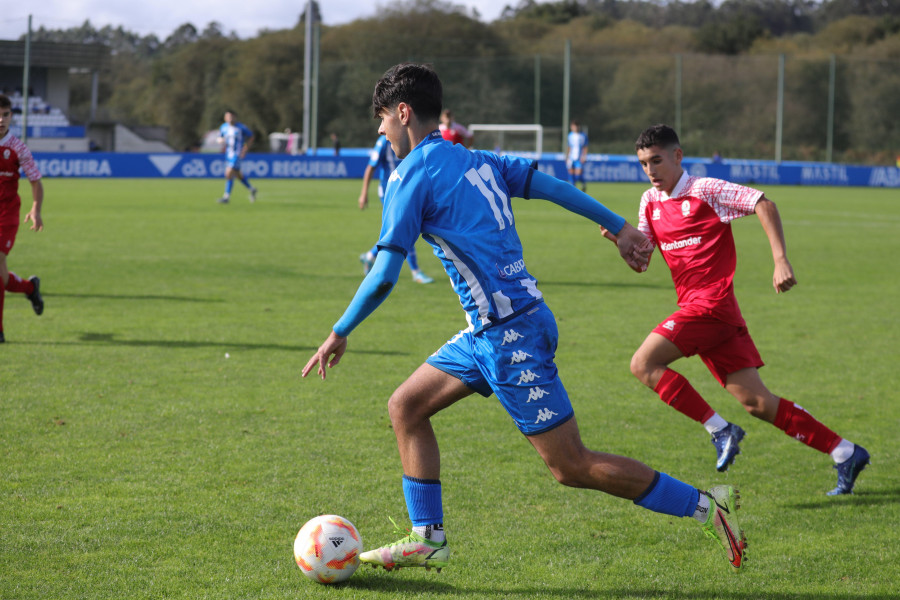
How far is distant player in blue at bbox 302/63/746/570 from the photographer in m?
3.41

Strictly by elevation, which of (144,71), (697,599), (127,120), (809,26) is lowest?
(697,599)

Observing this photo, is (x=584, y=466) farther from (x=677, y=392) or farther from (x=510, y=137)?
(x=510, y=137)

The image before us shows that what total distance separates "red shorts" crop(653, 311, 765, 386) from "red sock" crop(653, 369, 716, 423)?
153 millimetres

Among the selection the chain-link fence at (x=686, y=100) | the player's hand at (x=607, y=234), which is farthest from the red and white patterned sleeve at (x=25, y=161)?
the chain-link fence at (x=686, y=100)

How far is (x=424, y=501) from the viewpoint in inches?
148

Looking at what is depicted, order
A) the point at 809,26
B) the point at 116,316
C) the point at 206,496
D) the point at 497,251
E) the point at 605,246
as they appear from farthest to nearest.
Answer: the point at 809,26, the point at 605,246, the point at 116,316, the point at 206,496, the point at 497,251

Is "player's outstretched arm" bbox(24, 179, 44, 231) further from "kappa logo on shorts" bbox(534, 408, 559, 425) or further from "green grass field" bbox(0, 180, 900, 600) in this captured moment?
"kappa logo on shorts" bbox(534, 408, 559, 425)

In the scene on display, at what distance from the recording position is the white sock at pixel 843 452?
484cm

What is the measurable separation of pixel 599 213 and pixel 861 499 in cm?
233

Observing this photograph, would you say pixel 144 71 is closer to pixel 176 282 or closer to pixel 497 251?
pixel 176 282

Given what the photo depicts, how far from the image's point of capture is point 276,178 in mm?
35938

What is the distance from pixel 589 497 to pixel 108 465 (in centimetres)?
250

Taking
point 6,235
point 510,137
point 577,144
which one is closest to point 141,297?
point 6,235

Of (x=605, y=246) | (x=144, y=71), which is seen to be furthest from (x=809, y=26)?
(x=605, y=246)
